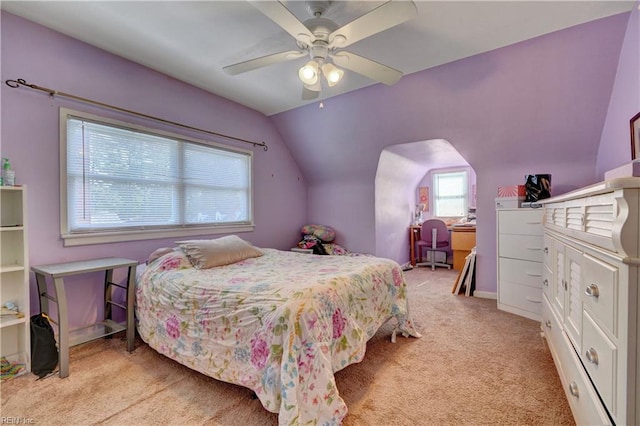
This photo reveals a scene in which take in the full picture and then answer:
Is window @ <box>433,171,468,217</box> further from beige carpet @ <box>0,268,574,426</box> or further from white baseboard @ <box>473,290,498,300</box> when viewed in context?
beige carpet @ <box>0,268,574,426</box>

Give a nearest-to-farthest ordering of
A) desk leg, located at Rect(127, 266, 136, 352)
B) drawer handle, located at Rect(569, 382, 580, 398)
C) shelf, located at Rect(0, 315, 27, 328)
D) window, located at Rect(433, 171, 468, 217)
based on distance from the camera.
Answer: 1. drawer handle, located at Rect(569, 382, 580, 398)
2. shelf, located at Rect(0, 315, 27, 328)
3. desk leg, located at Rect(127, 266, 136, 352)
4. window, located at Rect(433, 171, 468, 217)

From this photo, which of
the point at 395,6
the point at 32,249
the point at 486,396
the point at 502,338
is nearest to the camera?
the point at 395,6

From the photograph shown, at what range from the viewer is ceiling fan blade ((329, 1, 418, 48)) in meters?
1.43

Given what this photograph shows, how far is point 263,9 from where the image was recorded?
58.2 inches

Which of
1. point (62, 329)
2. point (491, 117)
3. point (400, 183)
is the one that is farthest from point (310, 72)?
point (400, 183)

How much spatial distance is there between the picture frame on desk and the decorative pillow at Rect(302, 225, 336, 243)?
342 cm

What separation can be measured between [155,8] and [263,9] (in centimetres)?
110

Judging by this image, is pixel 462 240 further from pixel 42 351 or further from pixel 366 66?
pixel 42 351

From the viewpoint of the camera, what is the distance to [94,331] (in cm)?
250

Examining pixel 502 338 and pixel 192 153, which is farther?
pixel 192 153

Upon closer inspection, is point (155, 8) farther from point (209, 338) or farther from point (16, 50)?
point (209, 338)

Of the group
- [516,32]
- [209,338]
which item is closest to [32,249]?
[209,338]

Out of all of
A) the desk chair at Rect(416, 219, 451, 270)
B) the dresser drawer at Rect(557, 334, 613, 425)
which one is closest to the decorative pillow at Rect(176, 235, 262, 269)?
the dresser drawer at Rect(557, 334, 613, 425)

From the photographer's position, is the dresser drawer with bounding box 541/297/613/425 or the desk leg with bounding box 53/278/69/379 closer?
the dresser drawer with bounding box 541/297/613/425
